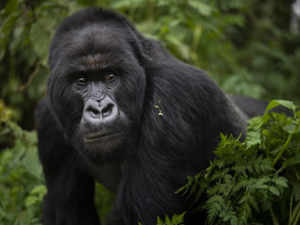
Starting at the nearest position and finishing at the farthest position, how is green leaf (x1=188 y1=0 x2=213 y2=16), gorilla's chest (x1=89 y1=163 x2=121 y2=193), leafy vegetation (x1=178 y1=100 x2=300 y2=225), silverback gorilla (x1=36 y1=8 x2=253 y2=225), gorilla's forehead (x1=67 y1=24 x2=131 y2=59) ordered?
leafy vegetation (x1=178 y1=100 x2=300 y2=225) → silverback gorilla (x1=36 y1=8 x2=253 y2=225) → gorilla's forehead (x1=67 y1=24 x2=131 y2=59) → gorilla's chest (x1=89 y1=163 x2=121 y2=193) → green leaf (x1=188 y1=0 x2=213 y2=16)

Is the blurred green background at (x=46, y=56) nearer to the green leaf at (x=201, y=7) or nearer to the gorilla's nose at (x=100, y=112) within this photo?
the green leaf at (x=201, y=7)

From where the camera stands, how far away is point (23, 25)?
5168mm

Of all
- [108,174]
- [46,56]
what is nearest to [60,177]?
[108,174]

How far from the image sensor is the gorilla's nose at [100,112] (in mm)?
2734

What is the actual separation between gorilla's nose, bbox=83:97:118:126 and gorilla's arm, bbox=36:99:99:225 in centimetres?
90

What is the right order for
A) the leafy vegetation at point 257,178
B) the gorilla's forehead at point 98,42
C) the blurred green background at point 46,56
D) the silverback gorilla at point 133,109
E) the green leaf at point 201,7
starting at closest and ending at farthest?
the leafy vegetation at point 257,178 → the silverback gorilla at point 133,109 → the gorilla's forehead at point 98,42 → the blurred green background at point 46,56 → the green leaf at point 201,7

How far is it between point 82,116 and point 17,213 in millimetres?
1453

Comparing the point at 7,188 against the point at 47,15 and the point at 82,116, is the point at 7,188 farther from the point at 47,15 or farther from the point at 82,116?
the point at 47,15

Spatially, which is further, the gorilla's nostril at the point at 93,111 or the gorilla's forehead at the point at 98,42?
the gorilla's forehead at the point at 98,42

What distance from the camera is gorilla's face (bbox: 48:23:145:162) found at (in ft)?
9.20

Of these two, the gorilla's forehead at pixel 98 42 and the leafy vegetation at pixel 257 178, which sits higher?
the gorilla's forehead at pixel 98 42

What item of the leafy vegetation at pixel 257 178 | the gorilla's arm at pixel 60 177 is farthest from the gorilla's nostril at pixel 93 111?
the gorilla's arm at pixel 60 177

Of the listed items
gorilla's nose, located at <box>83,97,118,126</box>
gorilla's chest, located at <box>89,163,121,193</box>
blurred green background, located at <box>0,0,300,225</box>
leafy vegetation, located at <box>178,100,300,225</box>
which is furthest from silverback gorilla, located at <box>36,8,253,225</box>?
blurred green background, located at <box>0,0,300,225</box>

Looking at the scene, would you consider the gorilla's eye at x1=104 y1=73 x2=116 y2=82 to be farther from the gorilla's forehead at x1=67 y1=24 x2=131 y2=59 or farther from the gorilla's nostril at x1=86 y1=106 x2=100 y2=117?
the gorilla's nostril at x1=86 y1=106 x2=100 y2=117
